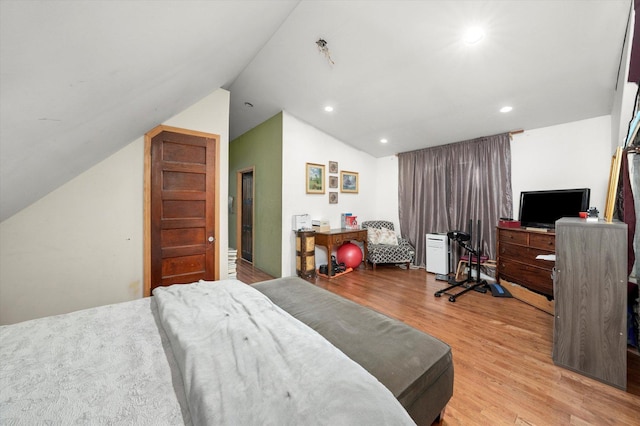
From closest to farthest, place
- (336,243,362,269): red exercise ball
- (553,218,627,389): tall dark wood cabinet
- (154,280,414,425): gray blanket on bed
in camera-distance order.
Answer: (154,280,414,425): gray blanket on bed → (553,218,627,389): tall dark wood cabinet → (336,243,362,269): red exercise ball

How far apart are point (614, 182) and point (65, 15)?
3515 mm

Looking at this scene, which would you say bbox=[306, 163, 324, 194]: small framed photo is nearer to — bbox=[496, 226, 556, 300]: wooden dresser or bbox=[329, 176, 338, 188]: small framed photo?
bbox=[329, 176, 338, 188]: small framed photo

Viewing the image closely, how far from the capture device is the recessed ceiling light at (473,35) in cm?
194

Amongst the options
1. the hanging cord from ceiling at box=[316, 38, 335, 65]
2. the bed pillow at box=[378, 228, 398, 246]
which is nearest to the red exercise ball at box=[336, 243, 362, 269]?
the bed pillow at box=[378, 228, 398, 246]

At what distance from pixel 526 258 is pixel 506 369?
Result: 1.90 m

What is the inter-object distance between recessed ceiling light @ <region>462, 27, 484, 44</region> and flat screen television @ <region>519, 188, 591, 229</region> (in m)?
2.41

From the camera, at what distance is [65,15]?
1.99 ft

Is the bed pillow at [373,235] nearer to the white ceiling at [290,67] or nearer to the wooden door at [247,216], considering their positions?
the white ceiling at [290,67]

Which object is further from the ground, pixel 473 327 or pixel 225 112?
pixel 225 112

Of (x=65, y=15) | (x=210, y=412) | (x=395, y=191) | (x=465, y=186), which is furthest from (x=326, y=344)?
(x=395, y=191)

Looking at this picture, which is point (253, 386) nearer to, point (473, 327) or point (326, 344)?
point (326, 344)

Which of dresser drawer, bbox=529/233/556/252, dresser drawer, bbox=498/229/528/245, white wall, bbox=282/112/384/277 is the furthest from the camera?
white wall, bbox=282/112/384/277

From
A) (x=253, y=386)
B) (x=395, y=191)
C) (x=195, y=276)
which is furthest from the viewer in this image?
(x=395, y=191)

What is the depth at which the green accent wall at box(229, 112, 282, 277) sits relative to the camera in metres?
3.96
